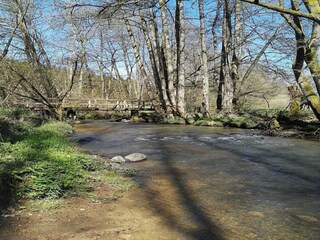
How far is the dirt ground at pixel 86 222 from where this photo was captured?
346 cm

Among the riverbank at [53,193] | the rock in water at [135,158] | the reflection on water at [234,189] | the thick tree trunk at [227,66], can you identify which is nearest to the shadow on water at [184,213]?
the reflection on water at [234,189]

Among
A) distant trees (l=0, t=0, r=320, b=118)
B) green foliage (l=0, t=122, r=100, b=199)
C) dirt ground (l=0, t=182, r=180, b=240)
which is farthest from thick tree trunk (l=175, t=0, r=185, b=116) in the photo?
dirt ground (l=0, t=182, r=180, b=240)

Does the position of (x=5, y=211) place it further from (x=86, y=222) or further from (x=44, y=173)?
(x=86, y=222)

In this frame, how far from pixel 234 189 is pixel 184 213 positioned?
1.43 metres

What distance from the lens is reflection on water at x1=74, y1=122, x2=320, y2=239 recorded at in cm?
385

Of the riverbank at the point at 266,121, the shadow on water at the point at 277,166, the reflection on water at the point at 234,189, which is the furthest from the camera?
the riverbank at the point at 266,121

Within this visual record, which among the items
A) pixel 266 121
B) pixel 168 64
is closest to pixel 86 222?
pixel 266 121

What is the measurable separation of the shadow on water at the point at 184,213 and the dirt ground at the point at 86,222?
0.48ft

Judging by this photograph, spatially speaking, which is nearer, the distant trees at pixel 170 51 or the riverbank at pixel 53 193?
the riverbank at pixel 53 193

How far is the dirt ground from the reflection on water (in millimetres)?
248

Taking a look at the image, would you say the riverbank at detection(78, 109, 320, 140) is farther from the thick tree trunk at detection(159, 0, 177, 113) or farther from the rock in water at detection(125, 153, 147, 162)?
the rock in water at detection(125, 153, 147, 162)

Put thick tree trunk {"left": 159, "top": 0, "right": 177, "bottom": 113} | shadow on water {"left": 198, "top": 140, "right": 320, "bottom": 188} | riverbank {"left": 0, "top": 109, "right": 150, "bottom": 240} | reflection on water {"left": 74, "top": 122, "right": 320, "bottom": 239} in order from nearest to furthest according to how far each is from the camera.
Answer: riverbank {"left": 0, "top": 109, "right": 150, "bottom": 240}
reflection on water {"left": 74, "top": 122, "right": 320, "bottom": 239}
shadow on water {"left": 198, "top": 140, "right": 320, "bottom": 188}
thick tree trunk {"left": 159, "top": 0, "right": 177, "bottom": 113}

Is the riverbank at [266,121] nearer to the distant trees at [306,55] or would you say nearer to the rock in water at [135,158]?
the distant trees at [306,55]

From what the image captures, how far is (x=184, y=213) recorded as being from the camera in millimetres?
4285
